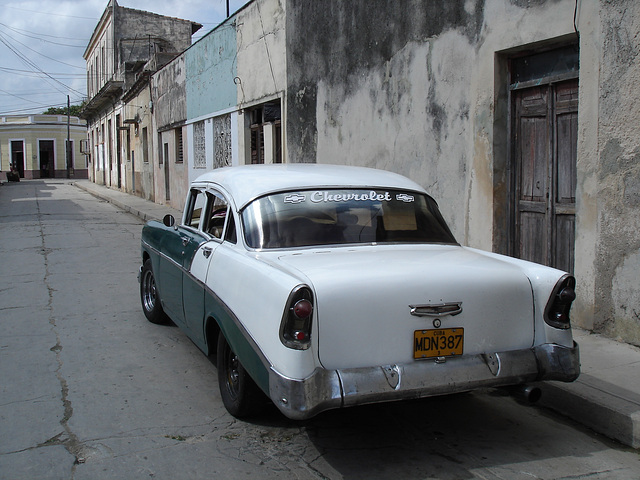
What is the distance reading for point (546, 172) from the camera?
6.69m

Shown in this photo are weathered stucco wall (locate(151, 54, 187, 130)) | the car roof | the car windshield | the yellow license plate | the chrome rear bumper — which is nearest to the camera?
the chrome rear bumper

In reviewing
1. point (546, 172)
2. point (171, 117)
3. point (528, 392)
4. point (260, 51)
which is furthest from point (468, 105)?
point (171, 117)

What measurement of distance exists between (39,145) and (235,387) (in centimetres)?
6824

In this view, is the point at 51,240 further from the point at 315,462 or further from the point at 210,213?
the point at 315,462

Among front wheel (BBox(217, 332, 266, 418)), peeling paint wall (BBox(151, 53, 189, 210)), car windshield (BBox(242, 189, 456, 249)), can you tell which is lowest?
front wheel (BBox(217, 332, 266, 418))

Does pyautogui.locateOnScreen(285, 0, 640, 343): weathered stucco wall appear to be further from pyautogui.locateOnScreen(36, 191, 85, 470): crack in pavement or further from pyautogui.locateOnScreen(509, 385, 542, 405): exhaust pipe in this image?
pyautogui.locateOnScreen(36, 191, 85, 470): crack in pavement

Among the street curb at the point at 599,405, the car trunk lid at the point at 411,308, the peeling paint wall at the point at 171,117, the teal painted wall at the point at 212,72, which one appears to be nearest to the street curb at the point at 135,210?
the peeling paint wall at the point at 171,117

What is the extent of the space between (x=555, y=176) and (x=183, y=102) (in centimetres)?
1599

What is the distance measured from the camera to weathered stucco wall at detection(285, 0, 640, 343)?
5.55 metres

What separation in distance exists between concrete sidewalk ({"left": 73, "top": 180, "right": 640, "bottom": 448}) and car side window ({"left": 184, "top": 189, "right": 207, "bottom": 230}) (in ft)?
9.41

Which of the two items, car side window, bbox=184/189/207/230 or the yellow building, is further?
the yellow building

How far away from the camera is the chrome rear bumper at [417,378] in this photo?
3.21m

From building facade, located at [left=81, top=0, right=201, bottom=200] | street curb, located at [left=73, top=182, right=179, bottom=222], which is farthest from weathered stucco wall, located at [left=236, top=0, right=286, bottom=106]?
building facade, located at [left=81, top=0, right=201, bottom=200]

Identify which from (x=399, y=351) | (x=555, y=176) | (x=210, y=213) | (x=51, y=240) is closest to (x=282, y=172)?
(x=210, y=213)
